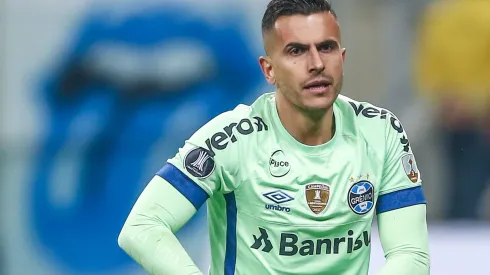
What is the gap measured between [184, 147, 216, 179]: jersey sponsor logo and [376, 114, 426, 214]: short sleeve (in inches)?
20.7

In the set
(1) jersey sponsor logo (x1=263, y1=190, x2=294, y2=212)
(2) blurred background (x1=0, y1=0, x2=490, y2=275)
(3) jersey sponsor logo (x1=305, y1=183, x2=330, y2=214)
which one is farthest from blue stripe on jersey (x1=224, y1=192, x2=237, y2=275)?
(2) blurred background (x1=0, y1=0, x2=490, y2=275)

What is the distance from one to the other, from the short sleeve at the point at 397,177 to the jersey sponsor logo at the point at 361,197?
1.9 inches

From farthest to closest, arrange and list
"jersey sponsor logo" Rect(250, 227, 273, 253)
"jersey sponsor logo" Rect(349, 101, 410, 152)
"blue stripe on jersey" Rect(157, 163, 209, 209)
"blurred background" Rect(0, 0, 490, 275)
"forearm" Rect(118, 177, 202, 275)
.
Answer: "blurred background" Rect(0, 0, 490, 275) < "jersey sponsor logo" Rect(349, 101, 410, 152) < "jersey sponsor logo" Rect(250, 227, 273, 253) < "blue stripe on jersey" Rect(157, 163, 209, 209) < "forearm" Rect(118, 177, 202, 275)

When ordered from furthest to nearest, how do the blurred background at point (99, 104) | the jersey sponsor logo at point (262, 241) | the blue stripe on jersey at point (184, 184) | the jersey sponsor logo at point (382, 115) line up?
the blurred background at point (99, 104) → the jersey sponsor logo at point (382, 115) → the jersey sponsor logo at point (262, 241) → the blue stripe on jersey at point (184, 184)

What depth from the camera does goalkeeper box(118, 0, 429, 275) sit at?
11.5 feet

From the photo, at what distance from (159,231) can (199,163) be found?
0.23 m

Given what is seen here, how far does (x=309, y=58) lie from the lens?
349 cm

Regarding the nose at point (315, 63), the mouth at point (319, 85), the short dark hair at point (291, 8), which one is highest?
the short dark hair at point (291, 8)

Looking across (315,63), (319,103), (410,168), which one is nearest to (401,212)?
(410,168)

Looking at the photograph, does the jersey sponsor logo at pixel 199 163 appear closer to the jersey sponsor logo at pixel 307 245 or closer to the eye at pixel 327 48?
the jersey sponsor logo at pixel 307 245

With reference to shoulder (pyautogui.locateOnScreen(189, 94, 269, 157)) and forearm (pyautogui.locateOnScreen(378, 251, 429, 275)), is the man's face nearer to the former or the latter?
shoulder (pyautogui.locateOnScreen(189, 94, 269, 157))

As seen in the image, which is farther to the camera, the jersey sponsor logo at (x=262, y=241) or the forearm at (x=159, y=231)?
the jersey sponsor logo at (x=262, y=241)

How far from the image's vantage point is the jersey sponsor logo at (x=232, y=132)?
3.56 m

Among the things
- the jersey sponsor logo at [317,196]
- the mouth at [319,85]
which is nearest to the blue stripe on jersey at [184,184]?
the jersey sponsor logo at [317,196]
